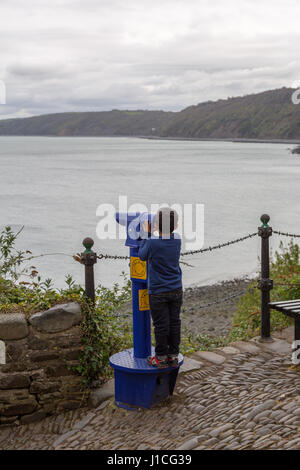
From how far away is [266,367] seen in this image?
5.64 metres

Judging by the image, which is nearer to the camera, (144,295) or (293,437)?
(293,437)

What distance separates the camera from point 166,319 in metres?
4.94

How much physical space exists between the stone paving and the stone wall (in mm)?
155

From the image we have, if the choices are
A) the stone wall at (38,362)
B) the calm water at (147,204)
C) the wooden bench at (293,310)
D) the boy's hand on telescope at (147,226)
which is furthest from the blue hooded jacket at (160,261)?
the calm water at (147,204)

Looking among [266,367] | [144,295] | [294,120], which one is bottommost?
[266,367]

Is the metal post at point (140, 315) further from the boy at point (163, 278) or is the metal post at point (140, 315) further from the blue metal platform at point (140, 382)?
the boy at point (163, 278)

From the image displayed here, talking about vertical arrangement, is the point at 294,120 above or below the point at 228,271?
above

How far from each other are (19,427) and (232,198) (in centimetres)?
4340

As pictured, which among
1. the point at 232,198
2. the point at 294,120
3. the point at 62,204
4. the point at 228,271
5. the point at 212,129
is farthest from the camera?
the point at 212,129

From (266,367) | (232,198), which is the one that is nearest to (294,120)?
(232,198)

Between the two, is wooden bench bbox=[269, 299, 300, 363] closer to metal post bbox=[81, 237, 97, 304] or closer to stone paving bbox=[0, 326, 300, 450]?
stone paving bbox=[0, 326, 300, 450]

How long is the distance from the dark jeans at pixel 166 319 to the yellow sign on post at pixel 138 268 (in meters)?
0.27

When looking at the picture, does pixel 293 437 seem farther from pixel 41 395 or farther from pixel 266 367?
pixel 41 395

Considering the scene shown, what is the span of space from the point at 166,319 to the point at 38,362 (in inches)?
51.9
